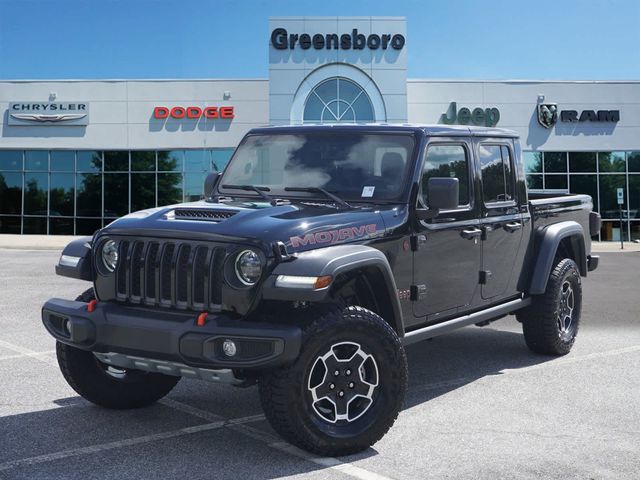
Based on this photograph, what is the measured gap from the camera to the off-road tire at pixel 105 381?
5234mm

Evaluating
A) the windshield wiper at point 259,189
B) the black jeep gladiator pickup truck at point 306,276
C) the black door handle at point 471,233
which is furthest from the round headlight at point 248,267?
the black door handle at point 471,233

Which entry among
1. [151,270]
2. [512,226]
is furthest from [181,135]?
[151,270]

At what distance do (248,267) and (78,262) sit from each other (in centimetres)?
134

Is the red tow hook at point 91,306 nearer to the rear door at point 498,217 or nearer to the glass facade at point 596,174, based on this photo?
the rear door at point 498,217

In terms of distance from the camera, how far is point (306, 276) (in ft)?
14.0

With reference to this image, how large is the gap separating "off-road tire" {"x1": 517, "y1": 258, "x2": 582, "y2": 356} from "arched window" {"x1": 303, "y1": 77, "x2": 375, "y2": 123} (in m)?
25.4

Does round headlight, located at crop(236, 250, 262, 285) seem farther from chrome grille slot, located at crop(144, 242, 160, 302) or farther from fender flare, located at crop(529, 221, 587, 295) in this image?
fender flare, located at crop(529, 221, 587, 295)

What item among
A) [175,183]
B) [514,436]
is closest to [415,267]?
[514,436]

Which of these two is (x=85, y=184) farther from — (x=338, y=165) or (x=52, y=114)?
(x=338, y=165)

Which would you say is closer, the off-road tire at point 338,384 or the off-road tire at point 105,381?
the off-road tire at point 338,384

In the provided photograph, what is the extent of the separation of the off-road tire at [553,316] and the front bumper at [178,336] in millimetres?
3573

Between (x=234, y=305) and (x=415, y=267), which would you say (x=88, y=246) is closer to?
(x=234, y=305)

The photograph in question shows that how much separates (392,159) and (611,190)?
30479 mm

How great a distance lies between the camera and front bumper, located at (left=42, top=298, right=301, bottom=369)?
4.14m
